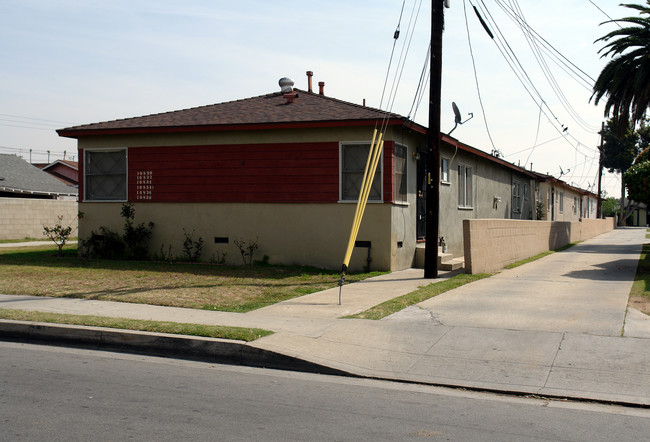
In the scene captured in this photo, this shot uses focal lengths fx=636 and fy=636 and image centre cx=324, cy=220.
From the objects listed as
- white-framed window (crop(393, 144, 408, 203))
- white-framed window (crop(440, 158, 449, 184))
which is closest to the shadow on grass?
white-framed window (crop(393, 144, 408, 203))

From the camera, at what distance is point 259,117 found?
17078mm

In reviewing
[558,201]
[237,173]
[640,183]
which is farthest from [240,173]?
[558,201]

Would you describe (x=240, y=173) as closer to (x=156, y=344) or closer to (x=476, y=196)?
(x=156, y=344)

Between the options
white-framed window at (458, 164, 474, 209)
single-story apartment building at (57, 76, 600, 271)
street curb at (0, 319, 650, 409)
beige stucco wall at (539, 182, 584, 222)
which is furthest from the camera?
beige stucco wall at (539, 182, 584, 222)

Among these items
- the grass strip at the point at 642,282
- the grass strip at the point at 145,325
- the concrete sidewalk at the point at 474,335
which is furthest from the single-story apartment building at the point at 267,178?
the grass strip at the point at 145,325

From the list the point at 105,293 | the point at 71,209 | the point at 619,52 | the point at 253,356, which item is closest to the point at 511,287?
the point at 253,356

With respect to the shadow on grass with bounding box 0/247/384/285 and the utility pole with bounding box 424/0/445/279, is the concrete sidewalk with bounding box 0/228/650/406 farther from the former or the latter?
the shadow on grass with bounding box 0/247/384/285

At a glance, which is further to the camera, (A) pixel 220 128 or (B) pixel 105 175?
(B) pixel 105 175

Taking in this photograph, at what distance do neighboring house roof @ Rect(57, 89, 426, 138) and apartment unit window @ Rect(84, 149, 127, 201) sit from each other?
27.7 inches

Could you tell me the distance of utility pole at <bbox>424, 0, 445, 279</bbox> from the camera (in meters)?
14.3

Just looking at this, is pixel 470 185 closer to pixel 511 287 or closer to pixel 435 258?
pixel 435 258

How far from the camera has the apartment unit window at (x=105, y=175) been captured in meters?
18.3

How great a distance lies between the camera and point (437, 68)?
14.2 metres

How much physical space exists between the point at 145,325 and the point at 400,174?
9.25m
